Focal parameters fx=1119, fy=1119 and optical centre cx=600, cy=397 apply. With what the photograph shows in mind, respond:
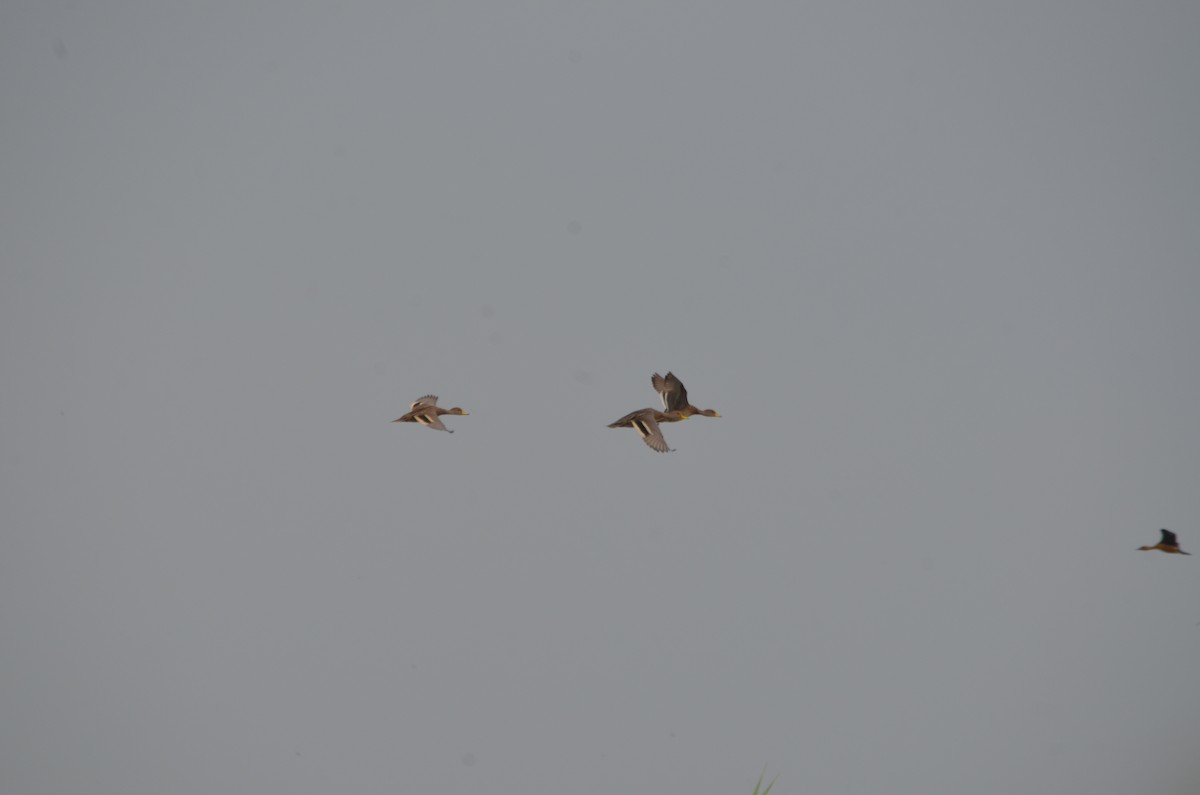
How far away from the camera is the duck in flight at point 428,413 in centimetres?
1614

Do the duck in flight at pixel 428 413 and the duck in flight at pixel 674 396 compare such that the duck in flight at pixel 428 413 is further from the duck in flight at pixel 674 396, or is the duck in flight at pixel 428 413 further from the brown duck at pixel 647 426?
the duck in flight at pixel 674 396

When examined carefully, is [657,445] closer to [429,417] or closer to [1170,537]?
[429,417]

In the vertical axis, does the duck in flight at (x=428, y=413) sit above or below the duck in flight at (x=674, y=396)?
below

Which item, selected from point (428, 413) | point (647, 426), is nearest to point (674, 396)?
point (647, 426)

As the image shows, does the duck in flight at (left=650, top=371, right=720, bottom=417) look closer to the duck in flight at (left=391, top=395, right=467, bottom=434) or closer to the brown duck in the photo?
the brown duck

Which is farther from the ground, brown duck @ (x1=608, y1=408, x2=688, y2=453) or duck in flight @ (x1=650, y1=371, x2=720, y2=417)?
duck in flight @ (x1=650, y1=371, x2=720, y2=417)

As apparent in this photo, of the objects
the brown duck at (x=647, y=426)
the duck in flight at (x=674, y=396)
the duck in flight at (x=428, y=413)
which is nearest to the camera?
the brown duck at (x=647, y=426)

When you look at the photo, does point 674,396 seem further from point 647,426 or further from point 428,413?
point 428,413

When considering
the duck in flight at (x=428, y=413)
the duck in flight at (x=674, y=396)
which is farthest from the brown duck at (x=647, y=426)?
the duck in flight at (x=428, y=413)

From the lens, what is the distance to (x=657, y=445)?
1494 centimetres

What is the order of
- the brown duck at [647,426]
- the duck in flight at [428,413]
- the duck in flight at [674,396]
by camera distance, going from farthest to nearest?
the duck in flight at [674,396]
the duck in flight at [428,413]
the brown duck at [647,426]

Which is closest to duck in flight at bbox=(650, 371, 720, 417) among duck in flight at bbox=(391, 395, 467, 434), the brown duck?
Result: the brown duck

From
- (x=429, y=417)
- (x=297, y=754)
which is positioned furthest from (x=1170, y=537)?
(x=297, y=754)

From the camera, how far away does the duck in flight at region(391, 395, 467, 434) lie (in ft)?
53.0
